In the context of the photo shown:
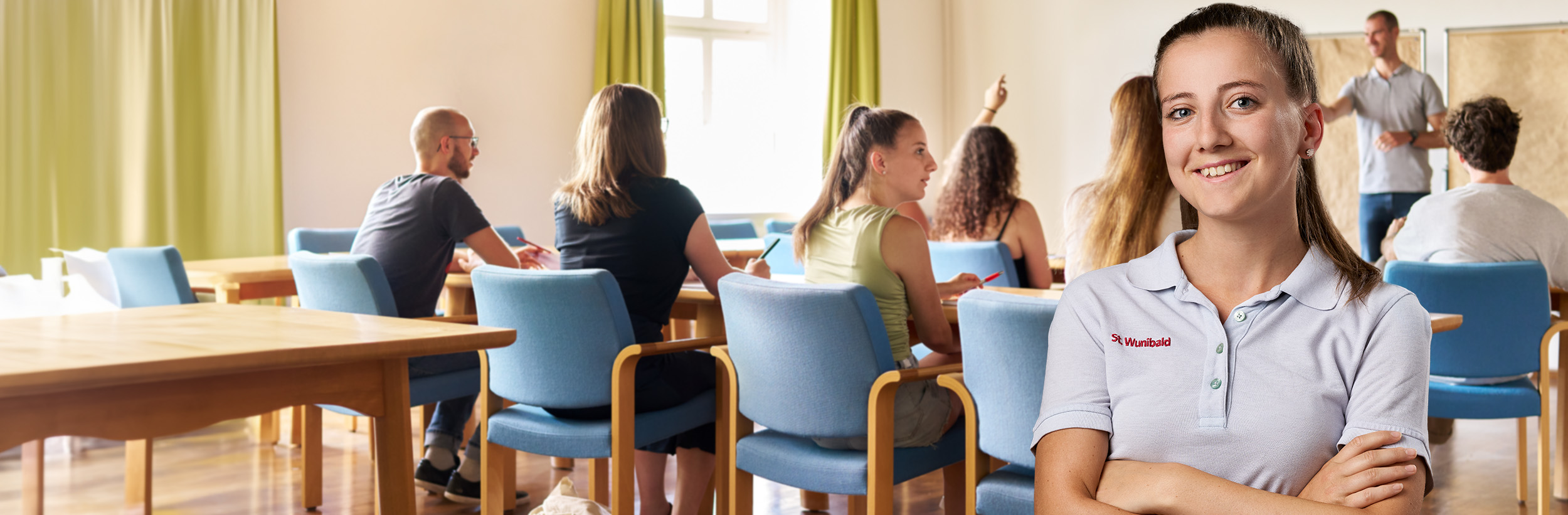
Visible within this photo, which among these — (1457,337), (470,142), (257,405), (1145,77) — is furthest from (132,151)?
(1457,337)

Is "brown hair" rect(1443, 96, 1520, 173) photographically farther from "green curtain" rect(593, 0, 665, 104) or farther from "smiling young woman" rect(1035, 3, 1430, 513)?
"green curtain" rect(593, 0, 665, 104)

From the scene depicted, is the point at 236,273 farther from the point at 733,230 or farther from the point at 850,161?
the point at 733,230

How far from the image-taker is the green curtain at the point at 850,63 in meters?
7.53

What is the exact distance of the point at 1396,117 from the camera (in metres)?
5.44

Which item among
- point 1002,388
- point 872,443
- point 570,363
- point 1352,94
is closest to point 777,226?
point 1352,94

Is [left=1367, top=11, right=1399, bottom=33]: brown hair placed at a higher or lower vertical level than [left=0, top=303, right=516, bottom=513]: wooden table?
higher

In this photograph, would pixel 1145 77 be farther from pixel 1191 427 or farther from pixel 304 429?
pixel 304 429

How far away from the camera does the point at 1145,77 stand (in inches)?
95.1

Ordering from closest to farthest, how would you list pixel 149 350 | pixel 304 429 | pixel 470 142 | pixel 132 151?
pixel 149 350
pixel 304 429
pixel 470 142
pixel 132 151

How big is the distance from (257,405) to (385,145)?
4700 millimetres

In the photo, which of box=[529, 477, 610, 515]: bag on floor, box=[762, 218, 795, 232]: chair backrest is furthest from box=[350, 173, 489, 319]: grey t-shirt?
box=[762, 218, 795, 232]: chair backrest

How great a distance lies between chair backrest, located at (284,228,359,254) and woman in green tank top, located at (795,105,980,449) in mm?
2286

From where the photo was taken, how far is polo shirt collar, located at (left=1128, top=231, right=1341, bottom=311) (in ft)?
3.77

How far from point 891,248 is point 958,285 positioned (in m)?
0.35
